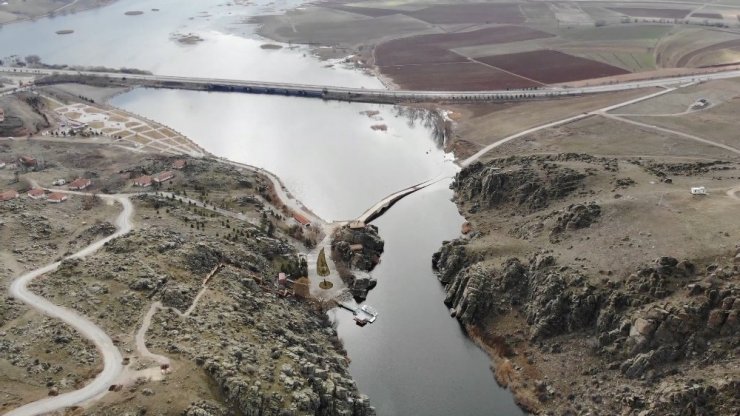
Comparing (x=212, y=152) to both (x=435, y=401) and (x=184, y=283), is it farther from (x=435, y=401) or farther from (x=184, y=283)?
(x=435, y=401)

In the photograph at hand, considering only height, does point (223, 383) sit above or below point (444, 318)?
above

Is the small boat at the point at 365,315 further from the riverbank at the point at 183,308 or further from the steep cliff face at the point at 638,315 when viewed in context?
the steep cliff face at the point at 638,315

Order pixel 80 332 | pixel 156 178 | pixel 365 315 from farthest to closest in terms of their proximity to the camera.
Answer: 1. pixel 156 178
2. pixel 365 315
3. pixel 80 332

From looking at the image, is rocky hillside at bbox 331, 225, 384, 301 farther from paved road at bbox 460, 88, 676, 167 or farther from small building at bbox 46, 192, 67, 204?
small building at bbox 46, 192, 67, 204

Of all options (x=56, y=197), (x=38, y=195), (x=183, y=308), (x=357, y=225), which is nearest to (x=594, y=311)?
(x=357, y=225)

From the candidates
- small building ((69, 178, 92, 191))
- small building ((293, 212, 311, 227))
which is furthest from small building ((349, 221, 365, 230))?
small building ((69, 178, 92, 191))

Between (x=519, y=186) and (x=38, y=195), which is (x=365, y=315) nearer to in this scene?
(x=519, y=186)

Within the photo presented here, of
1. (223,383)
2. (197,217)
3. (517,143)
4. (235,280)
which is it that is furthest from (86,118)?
(223,383)
